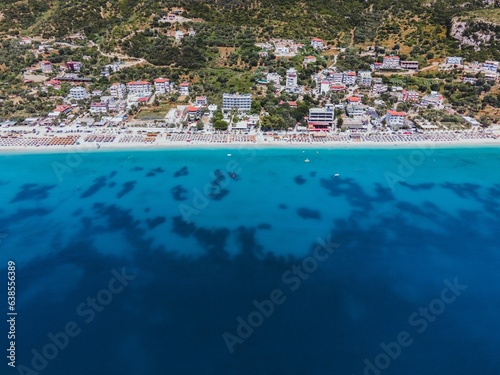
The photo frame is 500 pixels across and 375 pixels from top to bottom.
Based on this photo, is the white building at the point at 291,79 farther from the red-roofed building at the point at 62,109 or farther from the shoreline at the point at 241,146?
the red-roofed building at the point at 62,109

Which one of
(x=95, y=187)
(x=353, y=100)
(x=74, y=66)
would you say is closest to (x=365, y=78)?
(x=353, y=100)

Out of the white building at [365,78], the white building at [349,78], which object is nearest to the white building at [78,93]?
the white building at [349,78]

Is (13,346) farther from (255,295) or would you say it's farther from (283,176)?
(283,176)

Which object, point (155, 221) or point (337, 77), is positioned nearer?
point (155, 221)

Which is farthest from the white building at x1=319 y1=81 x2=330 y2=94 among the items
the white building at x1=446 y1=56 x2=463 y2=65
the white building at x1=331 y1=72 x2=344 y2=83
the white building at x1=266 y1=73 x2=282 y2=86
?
the white building at x1=446 y1=56 x2=463 y2=65

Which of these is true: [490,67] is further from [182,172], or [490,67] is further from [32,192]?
[32,192]
